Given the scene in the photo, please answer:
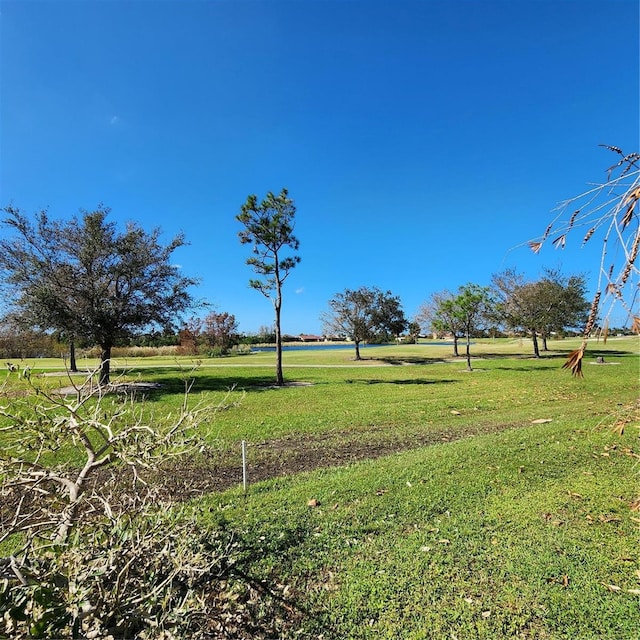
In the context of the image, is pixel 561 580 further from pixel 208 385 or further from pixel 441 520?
pixel 208 385

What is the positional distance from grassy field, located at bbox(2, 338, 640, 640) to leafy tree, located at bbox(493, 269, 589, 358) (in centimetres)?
2003

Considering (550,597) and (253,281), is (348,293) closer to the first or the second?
(253,281)

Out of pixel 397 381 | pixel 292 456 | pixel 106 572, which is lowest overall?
pixel 292 456

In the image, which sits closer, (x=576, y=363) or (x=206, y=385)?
(x=576, y=363)

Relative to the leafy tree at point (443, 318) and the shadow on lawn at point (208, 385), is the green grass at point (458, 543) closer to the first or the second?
the shadow on lawn at point (208, 385)

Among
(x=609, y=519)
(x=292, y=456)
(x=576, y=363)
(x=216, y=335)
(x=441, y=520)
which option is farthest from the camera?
(x=216, y=335)

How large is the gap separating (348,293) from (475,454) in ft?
91.2

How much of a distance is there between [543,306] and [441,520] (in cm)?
2668

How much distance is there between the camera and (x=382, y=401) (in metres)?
11.7

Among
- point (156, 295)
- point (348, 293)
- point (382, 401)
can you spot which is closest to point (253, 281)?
point (156, 295)

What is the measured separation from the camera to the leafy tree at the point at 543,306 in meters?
26.0

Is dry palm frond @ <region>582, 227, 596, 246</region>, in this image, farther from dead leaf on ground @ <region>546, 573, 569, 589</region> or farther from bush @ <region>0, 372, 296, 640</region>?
dead leaf on ground @ <region>546, 573, 569, 589</region>

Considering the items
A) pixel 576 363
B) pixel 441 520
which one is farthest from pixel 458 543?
pixel 576 363

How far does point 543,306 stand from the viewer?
85.5 ft
